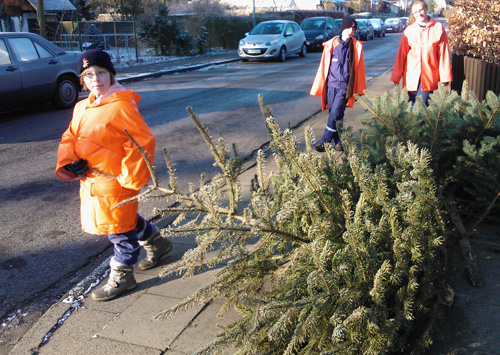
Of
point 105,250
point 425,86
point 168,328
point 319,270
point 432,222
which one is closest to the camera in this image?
point 319,270

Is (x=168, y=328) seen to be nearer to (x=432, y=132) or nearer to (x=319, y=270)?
(x=319, y=270)

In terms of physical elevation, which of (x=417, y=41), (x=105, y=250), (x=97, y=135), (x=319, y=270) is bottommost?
(x=105, y=250)

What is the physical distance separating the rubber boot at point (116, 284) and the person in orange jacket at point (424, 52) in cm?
412

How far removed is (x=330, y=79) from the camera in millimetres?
6605

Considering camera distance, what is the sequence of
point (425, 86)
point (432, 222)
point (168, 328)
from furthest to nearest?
1. point (425, 86)
2. point (168, 328)
3. point (432, 222)

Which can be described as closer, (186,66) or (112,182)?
(112,182)

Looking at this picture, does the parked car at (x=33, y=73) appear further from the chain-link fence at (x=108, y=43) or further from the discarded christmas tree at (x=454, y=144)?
the chain-link fence at (x=108, y=43)

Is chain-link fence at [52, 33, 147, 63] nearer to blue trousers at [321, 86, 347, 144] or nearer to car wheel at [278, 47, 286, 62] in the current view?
car wheel at [278, 47, 286, 62]

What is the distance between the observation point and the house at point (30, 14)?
25797mm

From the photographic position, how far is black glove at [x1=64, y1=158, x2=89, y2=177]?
314cm

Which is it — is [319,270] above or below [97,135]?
below

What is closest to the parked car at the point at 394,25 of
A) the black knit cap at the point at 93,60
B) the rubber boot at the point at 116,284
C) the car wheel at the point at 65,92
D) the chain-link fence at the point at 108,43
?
the chain-link fence at the point at 108,43

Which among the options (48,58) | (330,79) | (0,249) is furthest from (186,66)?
(0,249)

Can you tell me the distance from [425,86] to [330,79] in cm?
122
